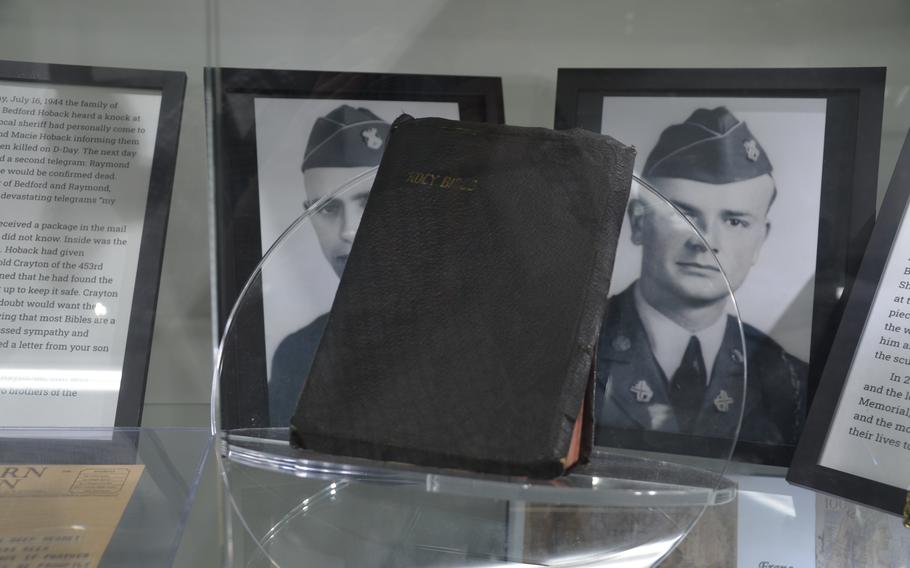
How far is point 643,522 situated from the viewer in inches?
18.7

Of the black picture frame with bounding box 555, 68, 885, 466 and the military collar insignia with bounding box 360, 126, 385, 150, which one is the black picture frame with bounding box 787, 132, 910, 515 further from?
the military collar insignia with bounding box 360, 126, 385, 150

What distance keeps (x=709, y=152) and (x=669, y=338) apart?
0.15m

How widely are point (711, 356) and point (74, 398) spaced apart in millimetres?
445

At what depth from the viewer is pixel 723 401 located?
0.54m

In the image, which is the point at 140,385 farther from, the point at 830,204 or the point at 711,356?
the point at 830,204

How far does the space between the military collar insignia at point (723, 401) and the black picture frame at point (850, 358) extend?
0.06 meters

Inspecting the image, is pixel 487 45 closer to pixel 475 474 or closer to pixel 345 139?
pixel 345 139

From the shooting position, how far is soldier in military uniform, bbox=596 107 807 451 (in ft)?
1.79

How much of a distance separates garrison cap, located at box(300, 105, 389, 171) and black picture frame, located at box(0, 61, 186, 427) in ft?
0.38

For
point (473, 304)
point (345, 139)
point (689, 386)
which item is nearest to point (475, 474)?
point (473, 304)

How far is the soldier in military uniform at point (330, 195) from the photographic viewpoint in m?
0.52

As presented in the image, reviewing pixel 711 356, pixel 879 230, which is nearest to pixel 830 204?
pixel 879 230

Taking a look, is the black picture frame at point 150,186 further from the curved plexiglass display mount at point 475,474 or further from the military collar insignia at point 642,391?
the military collar insignia at point 642,391

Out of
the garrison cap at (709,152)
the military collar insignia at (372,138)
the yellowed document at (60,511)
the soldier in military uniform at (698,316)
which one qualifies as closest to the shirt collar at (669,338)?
the soldier in military uniform at (698,316)
